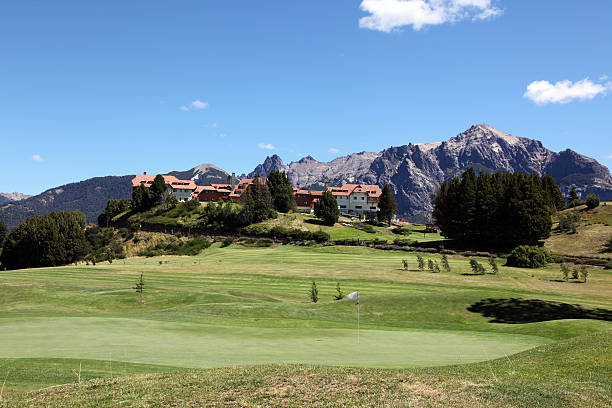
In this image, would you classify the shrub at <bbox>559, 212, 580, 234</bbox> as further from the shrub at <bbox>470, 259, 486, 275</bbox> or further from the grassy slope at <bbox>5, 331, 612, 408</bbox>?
the grassy slope at <bbox>5, 331, 612, 408</bbox>

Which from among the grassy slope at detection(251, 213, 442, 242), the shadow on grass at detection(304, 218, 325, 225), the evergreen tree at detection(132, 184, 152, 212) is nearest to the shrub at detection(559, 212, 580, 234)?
the grassy slope at detection(251, 213, 442, 242)

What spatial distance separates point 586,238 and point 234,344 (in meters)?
79.4

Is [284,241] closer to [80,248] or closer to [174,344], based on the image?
[80,248]

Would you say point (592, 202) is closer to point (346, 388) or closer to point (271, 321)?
point (271, 321)

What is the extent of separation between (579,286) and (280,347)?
40172 mm

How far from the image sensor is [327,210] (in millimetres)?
114188

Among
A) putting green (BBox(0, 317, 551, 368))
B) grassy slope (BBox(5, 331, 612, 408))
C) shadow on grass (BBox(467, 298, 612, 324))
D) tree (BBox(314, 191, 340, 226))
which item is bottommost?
shadow on grass (BBox(467, 298, 612, 324))

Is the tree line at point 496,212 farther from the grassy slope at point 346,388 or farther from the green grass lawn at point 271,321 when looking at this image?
the grassy slope at point 346,388

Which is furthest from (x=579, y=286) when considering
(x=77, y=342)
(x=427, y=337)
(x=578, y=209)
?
(x=578, y=209)

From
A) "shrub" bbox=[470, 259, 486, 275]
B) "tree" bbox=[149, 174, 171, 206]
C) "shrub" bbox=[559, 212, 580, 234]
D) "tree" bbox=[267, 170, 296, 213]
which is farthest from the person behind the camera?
"tree" bbox=[149, 174, 171, 206]

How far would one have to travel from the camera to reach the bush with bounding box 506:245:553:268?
62.4 m

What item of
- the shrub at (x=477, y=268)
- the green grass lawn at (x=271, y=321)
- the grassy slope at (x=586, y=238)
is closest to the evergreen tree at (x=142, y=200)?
the green grass lawn at (x=271, y=321)

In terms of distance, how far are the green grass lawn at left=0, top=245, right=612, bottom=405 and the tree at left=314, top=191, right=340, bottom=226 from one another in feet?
167

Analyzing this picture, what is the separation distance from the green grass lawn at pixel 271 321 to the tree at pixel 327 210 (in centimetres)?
5085
